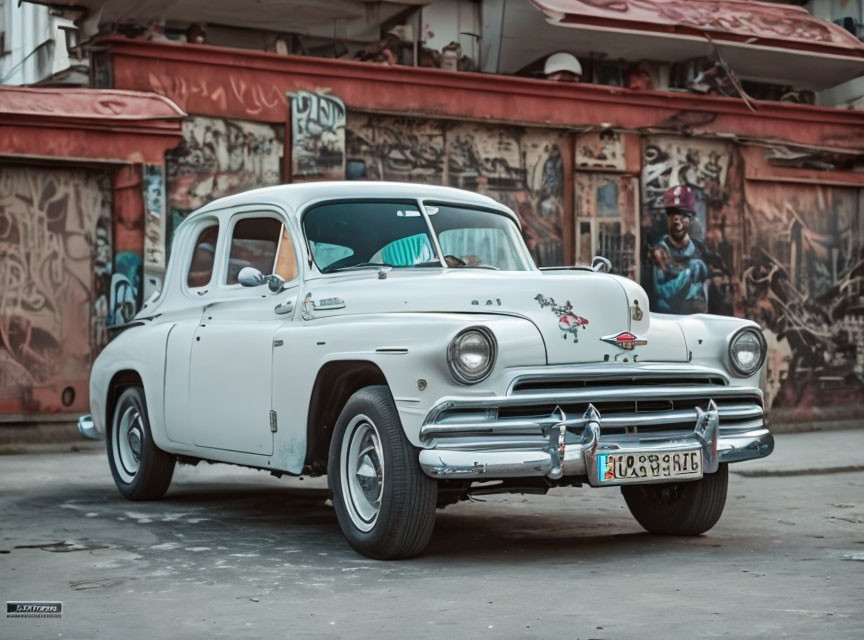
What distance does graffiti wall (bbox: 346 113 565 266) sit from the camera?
51.0 feet

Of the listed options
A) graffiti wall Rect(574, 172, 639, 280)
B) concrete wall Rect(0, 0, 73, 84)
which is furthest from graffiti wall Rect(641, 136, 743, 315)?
concrete wall Rect(0, 0, 73, 84)

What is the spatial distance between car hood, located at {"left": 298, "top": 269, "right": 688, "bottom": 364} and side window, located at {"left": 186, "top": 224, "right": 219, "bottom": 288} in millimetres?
1778

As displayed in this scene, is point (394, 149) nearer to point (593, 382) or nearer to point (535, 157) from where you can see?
point (535, 157)

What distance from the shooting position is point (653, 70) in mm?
19141

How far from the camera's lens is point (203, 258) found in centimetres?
867

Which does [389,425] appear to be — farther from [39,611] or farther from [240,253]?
[240,253]

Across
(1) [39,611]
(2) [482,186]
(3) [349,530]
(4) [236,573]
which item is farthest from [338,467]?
(2) [482,186]

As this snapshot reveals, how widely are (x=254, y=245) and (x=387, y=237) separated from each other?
995 mm

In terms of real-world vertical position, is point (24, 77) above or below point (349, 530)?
above

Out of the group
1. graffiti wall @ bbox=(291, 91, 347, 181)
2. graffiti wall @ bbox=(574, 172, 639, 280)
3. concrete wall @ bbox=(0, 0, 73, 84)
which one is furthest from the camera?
concrete wall @ bbox=(0, 0, 73, 84)

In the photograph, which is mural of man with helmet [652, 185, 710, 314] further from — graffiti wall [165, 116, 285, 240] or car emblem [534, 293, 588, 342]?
car emblem [534, 293, 588, 342]

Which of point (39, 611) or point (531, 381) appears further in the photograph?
point (531, 381)

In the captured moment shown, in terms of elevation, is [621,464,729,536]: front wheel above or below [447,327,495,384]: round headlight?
below

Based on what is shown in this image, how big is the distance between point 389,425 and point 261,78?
362 inches
